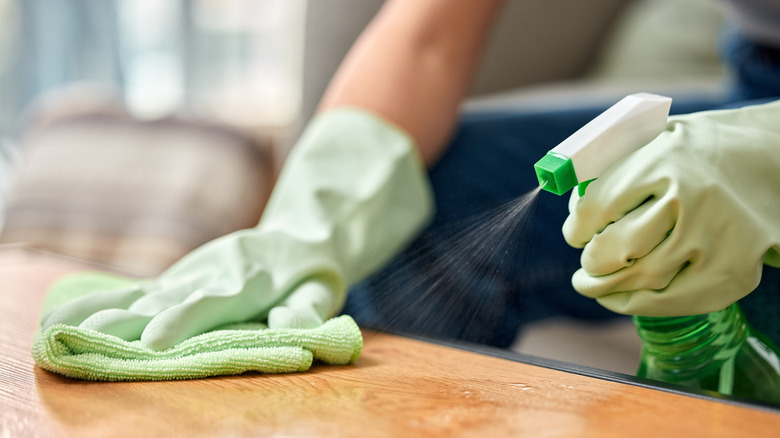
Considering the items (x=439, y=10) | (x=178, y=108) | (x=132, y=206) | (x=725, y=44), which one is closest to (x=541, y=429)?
(x=439, y=10)

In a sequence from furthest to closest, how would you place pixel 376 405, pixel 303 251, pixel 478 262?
1. pixel 478 262
2. pixel 303 251
3. pixel 376 405

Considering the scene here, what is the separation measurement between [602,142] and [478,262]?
37cm

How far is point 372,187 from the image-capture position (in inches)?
24.4

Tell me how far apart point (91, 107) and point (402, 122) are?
1172 mm

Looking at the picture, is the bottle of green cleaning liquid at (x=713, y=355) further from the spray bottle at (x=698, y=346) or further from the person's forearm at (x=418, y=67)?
the person's forearm at (x=418, y=67)

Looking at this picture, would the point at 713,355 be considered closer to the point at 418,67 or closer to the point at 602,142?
the point at 602,142

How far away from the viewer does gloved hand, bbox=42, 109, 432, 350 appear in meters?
0.42

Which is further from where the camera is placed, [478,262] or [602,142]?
[478,262]

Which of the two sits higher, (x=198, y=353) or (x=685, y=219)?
(x=685, y=219)

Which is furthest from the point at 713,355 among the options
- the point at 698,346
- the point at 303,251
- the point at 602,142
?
the point at 303,251

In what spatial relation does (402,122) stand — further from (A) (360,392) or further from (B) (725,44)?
(B) (725,44)

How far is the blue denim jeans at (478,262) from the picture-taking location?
31.0 inches

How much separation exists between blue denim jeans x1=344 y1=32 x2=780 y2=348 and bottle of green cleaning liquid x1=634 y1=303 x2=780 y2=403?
299 millimetres

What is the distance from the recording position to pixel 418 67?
28.9 inches
